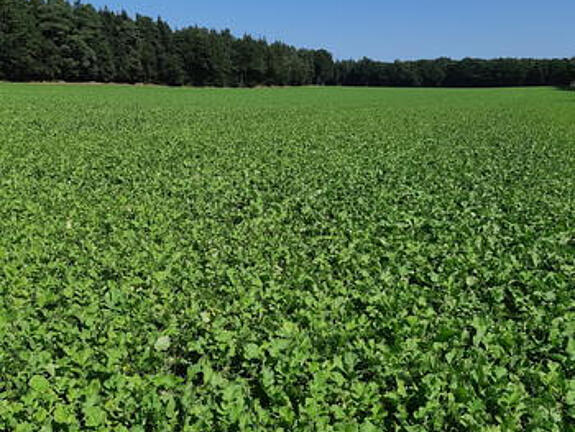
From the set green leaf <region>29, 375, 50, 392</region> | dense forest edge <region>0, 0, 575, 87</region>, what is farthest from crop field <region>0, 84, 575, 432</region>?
dense forest edge <region>0, 0, 575, 87</region>

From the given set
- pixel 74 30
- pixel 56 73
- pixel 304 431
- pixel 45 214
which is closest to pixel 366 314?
pixel 304 431

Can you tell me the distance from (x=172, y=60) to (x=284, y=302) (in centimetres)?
7676

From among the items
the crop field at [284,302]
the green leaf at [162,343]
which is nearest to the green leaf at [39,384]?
the crop field at [284,302]

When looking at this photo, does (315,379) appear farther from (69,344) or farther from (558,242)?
(558,242)

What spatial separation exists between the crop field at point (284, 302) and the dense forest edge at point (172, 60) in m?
A: 61.0

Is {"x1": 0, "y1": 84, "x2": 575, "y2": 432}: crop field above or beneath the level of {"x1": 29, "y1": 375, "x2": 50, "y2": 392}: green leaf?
beneath

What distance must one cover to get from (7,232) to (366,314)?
16.5 feet

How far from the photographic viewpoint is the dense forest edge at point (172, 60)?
206 feet

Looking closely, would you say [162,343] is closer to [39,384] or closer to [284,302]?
[39,384]

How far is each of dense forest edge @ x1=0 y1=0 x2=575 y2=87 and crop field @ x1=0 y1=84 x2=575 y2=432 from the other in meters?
61.0

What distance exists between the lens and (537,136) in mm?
21125

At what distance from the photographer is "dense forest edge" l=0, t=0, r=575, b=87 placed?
62938 millimetres

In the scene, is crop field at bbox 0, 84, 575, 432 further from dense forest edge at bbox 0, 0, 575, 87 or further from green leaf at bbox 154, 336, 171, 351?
dense forest edge at bbox 0, 0, 575, 87

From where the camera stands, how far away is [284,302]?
4.83 meters
